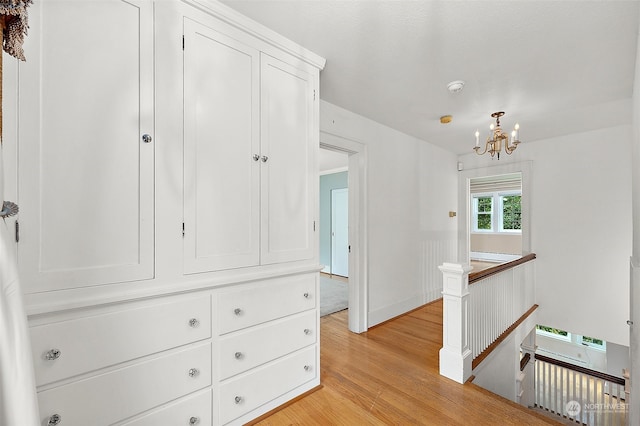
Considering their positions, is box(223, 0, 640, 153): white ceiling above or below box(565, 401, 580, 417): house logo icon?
above

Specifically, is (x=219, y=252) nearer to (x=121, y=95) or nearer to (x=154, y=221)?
(x=154, y=221)

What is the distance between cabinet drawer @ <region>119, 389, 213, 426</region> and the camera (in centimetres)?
Answer: 126

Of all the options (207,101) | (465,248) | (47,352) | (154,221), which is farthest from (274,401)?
(465,248)

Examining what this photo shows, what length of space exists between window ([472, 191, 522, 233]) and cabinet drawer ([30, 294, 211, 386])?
27.1 ft

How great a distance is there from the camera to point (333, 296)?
14.8 feet

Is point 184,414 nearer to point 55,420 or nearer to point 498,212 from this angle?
point 55,420

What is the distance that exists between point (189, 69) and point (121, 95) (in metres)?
0.36

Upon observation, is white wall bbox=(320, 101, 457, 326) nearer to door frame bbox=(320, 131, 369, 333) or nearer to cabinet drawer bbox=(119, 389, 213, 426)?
door frame bbox=(320, 131, 369, 333)

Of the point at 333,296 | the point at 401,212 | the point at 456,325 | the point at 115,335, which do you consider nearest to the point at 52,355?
the point at 115,335

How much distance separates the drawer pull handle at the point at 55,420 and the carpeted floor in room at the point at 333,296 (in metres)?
2.76

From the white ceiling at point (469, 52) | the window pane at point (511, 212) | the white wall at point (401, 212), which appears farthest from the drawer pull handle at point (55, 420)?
the window pane at point (511, 212)

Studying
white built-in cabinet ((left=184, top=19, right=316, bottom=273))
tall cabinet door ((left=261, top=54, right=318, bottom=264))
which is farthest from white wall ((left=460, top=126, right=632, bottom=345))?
white built-in cabinet ((left=184, top=19, right=316, bottom=273))

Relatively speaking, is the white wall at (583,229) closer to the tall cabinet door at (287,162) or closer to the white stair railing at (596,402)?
the white stair railing at (596,402)

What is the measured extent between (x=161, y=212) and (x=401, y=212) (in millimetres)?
2955
